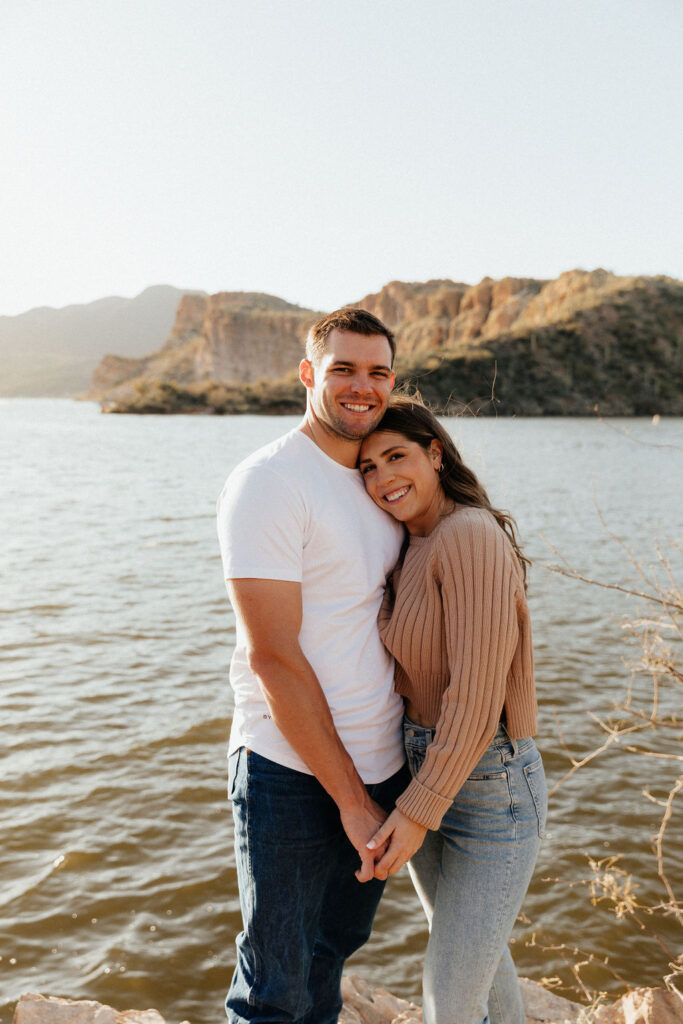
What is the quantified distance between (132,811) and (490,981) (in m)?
4.16

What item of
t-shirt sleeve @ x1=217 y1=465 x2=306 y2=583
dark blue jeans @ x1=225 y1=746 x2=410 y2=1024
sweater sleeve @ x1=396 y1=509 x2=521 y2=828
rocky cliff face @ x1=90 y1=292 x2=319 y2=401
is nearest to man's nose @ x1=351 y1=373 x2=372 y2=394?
t-shirt sleeve @ x1=217 y1=465 x2=306 y2=583

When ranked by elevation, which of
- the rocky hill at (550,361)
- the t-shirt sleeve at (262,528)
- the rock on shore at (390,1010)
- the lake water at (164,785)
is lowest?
the lake water at (164,785)

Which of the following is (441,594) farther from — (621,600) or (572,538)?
(572,538)

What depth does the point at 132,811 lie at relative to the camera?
5.80 meters

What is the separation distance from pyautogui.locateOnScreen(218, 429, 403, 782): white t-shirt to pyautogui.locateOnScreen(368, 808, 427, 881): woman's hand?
20cm

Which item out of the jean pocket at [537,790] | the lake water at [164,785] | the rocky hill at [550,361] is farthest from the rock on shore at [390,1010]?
the rocky hill at [550,361]

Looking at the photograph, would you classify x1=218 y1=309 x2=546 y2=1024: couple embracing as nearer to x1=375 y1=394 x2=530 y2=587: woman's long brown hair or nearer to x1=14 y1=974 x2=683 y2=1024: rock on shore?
x1=375 y1=394 x2=530 y2=587: woman's long brown hair

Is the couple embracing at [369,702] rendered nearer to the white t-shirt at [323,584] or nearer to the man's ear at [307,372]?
the white t-shirt at [323,584]

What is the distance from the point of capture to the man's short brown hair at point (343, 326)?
249 cm

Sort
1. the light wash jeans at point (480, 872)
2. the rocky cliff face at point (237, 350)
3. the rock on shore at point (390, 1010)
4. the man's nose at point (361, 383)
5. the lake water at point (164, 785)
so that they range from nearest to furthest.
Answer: the light wash jeans at point (480, 872) → the man's nose at point (361, 383) → the rock on shore at point (390, 1010) → the lake water at point (164, 785) → the rocky cliff face at point (237, 350)

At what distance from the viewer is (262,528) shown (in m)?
2.14

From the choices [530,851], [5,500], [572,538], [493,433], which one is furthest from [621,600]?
[493,433]

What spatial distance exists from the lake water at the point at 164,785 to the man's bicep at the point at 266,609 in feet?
2.73

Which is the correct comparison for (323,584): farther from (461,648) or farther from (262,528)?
(461,648)
